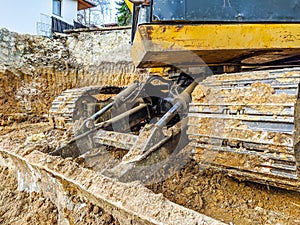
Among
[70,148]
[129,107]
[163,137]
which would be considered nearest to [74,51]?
[129,107]

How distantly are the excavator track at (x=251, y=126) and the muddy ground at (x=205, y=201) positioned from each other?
13cm

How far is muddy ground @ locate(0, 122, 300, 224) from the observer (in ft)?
4.15

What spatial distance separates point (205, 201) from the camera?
1.43 metres

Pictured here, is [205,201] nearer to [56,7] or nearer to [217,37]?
[217,37]

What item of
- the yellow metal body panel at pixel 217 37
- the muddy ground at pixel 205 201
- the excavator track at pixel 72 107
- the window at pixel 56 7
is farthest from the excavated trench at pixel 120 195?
the window at pixel 56 7

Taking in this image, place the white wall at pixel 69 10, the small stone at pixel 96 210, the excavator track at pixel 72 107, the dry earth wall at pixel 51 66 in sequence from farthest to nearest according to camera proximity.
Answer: the white wall at pixel 69 10, the dry earth wall at pixel 51 66, the excavator track at pixel 72 107, the small stone at pixel 96 210

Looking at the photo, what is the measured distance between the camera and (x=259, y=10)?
1607mm

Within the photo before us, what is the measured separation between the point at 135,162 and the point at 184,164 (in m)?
0.47

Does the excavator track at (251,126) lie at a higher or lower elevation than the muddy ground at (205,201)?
higher

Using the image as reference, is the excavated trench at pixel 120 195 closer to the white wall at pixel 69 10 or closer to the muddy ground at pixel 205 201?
the muddy ground at pixel 205 201

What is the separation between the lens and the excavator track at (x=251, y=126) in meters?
1.26

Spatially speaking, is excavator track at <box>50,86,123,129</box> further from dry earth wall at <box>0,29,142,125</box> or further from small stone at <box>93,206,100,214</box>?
dry earth wall at <box>0,29,142,125</box>

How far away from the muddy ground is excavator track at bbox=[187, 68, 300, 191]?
0.13 m

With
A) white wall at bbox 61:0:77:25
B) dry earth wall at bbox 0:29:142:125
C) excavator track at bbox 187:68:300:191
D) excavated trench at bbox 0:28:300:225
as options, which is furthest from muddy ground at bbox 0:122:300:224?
white wall at bbox 61:0:77:25
